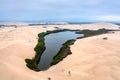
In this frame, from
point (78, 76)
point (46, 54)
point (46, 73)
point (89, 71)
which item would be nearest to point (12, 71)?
point (46, 73)

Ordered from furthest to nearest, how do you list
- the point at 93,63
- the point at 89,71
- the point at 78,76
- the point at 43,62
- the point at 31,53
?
the point at 31,53
the point at 43,62
the point at 93,63
the point at 89,71
the point at 78,76

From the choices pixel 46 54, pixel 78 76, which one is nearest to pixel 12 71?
pixel 78 76

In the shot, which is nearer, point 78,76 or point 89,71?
point 78,76

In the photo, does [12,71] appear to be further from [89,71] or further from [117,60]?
[117,60]

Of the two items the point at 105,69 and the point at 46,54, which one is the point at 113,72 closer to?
the point at 105,69

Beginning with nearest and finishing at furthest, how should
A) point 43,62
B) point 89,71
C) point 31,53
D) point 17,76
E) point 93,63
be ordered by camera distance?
point 17,76 < point 89,71 < point 93,63 < point 43,62 < point 31,53

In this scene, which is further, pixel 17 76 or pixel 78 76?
pixel 78 76

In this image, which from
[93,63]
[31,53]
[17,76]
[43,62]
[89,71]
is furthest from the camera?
[31,53]
